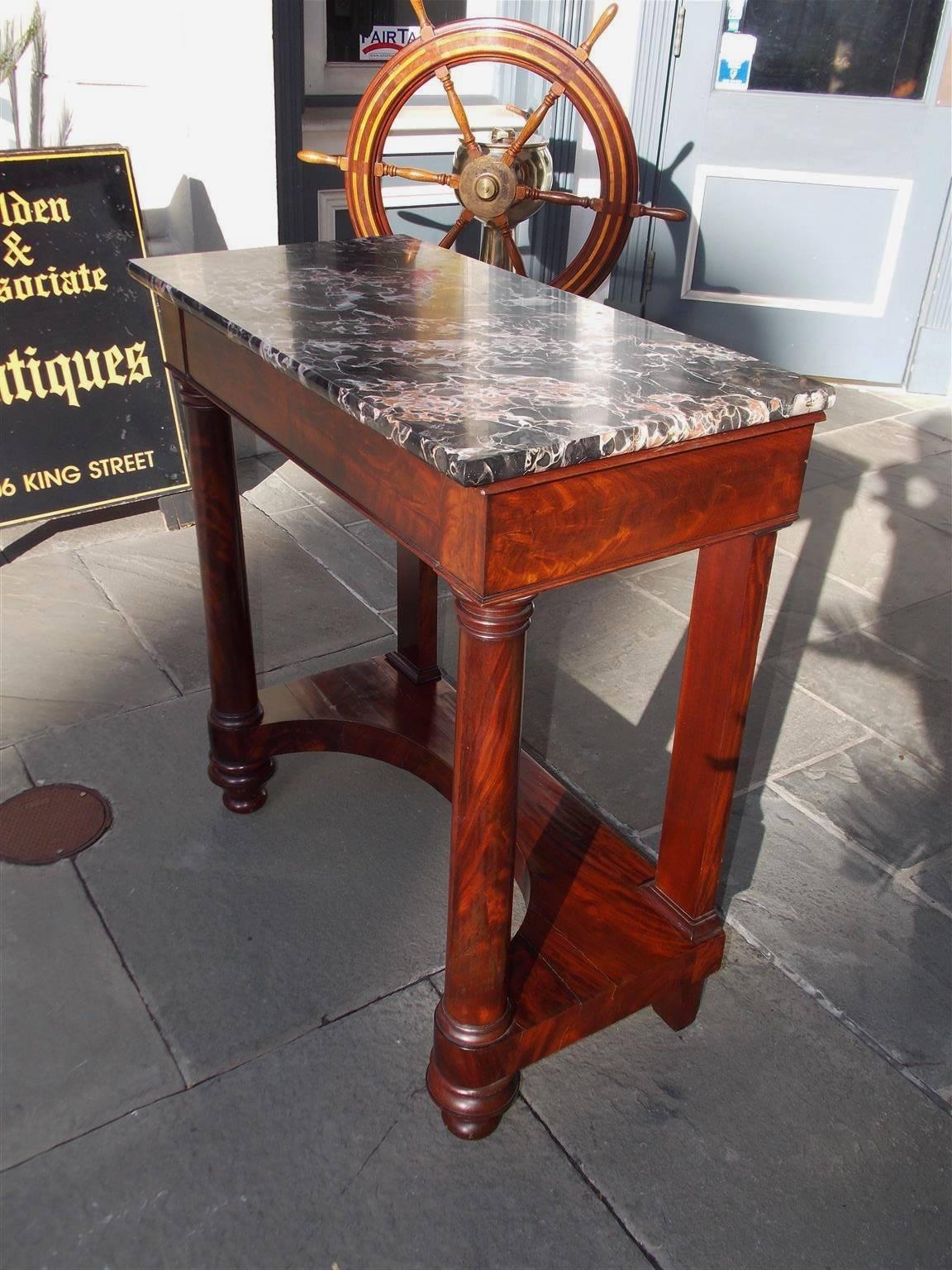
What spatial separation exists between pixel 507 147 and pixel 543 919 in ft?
6.48

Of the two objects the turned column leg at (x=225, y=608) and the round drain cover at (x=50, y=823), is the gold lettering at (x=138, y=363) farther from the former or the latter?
the round drain cover at (x=50, y=823)

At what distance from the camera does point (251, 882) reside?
1.85m

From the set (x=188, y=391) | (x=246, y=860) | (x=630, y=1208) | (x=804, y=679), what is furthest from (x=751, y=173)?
(x=630, y=1208)

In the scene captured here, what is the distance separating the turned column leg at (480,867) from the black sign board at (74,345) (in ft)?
6.43

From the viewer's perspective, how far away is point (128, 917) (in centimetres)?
177

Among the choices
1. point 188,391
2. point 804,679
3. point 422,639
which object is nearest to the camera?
point 188,391

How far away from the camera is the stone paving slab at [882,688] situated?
2.35 m

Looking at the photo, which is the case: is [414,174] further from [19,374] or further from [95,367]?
[19,374]

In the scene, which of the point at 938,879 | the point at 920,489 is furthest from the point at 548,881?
the point at 920,489

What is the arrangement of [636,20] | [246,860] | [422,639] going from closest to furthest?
[246,860]
[422,639]
[636,20]

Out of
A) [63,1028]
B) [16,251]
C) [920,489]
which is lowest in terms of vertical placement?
[63,1028]

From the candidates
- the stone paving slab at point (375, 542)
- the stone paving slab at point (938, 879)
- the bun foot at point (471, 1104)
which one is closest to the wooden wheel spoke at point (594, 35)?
the stone paving slab at point (375, 542)

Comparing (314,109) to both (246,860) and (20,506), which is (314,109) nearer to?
(20,506)

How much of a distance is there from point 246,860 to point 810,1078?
95 cm
